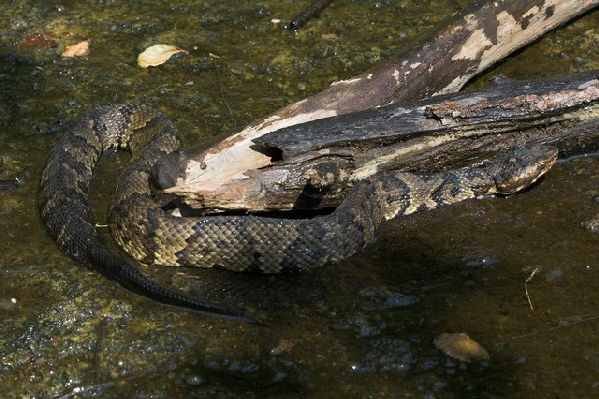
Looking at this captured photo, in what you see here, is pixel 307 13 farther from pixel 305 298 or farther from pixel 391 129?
pixel 305 298

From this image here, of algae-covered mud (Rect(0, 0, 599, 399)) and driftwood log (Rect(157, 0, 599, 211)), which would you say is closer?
algae-covered mud (Rect(0, 0, 599, 399))

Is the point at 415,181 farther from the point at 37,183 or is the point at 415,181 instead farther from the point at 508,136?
the point at 37,183

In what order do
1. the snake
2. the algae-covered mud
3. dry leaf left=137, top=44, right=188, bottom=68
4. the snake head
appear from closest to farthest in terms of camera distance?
the algae-covered mud
the snake
the snake head
dry leaf left=137, top=44, right=188, bottom=68

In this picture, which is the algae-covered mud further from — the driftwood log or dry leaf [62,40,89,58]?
the driftwood log

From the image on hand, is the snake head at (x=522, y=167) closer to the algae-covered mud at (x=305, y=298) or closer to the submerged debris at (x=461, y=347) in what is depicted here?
the algae-covered mud at (x=305, y=298)

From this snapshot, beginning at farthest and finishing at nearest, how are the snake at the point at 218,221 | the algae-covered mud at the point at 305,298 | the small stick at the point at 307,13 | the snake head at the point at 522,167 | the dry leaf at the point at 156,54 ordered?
the small stick at the point at 307,13 → the dry leaf at the point at 156,54 → the snake head at the point at 522,167 → the snake at the point at 218,221 → the algae-covered mud at the point at 305,298

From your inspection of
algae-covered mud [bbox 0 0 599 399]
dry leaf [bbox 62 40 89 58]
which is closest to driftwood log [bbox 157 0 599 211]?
algae-covered mud [bbox 0 0 599 399]

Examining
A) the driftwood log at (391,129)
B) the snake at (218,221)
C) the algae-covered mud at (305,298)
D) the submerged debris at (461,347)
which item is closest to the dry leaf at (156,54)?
the algae-covered mud at (305,298)

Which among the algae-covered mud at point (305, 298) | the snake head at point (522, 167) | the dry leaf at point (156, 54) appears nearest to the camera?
the algae-covered mud at point (305, 298)
